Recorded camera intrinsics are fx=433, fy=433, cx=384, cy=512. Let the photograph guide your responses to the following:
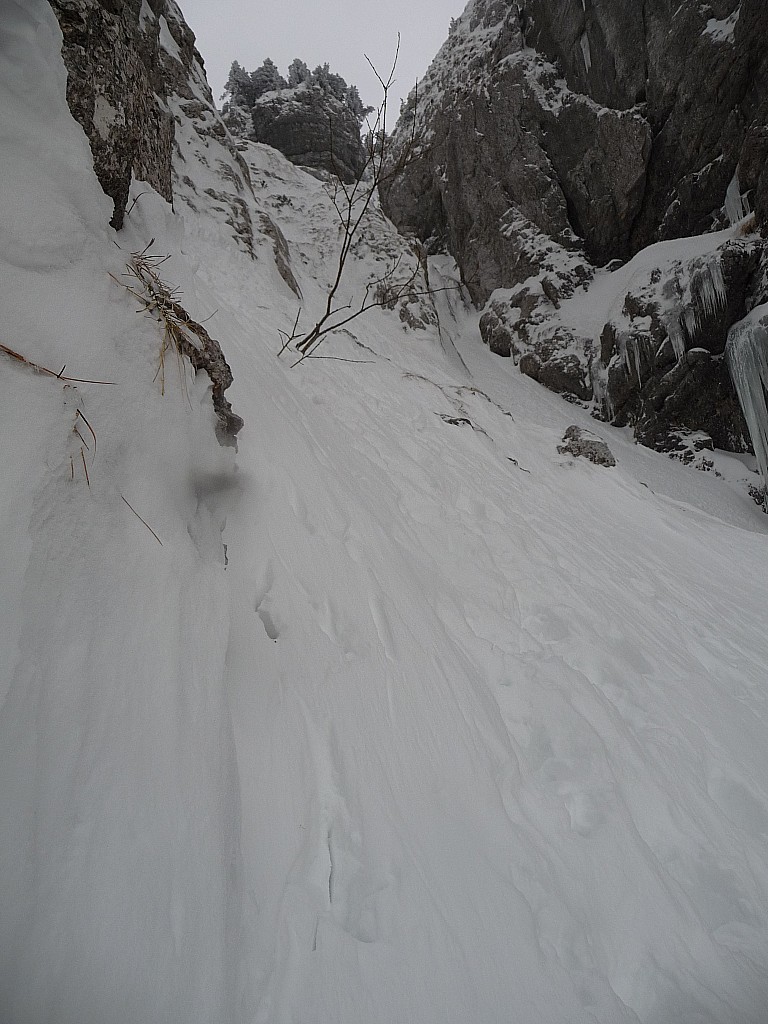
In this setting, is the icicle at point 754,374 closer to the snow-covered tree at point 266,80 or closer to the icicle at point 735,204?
the icicle at point 735,204

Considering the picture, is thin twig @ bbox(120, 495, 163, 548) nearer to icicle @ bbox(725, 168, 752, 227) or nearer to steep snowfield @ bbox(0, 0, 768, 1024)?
steep snowfield @ bbox(0, 0, 768, 1024)

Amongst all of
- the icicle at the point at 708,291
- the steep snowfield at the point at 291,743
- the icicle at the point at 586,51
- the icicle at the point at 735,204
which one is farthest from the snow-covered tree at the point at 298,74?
the steep snowfield at the point at 291,743

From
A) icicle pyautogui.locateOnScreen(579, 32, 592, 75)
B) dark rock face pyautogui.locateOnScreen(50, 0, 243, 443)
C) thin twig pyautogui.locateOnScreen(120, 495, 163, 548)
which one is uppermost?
icicle pyautogui.locateOnScreen(579, 32, 592, 75)

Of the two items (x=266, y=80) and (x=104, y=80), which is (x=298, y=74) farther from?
(x=104, y=80)

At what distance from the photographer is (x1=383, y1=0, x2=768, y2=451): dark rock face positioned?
9.34 metres

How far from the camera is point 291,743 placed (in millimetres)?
1019

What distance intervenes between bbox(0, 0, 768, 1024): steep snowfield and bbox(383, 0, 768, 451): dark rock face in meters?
9.28

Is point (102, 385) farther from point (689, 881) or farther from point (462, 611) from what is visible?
point (689, 881)

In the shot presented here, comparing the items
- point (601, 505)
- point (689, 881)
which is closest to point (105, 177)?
point (689, 881)

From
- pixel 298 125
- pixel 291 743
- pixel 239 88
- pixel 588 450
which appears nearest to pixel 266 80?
pixel 239 88

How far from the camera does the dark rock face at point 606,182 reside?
9336 mm

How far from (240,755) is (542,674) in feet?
3.40

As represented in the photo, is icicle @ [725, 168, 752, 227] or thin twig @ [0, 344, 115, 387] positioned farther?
icicle @ [725, 168, 752, 227]

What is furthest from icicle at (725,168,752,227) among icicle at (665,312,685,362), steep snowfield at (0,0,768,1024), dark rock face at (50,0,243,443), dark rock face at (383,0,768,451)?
steep snowfield at (0,0,768,1024)
